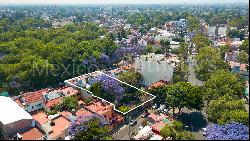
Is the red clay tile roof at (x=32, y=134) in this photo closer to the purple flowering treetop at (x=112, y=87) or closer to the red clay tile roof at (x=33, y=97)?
the red clay tile roof at (x=33, y=97)

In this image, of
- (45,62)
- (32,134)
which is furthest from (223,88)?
(45,62)

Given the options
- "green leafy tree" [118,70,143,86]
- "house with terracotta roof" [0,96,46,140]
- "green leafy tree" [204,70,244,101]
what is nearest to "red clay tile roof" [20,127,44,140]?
"house with terracotta roof" [0,96,46,140]

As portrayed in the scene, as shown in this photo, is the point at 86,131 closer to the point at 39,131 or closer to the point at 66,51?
the point at 39,131

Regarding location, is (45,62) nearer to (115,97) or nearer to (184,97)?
(115,97)

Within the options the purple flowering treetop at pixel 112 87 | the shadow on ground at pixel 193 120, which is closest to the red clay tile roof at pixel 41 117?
the purple flowering treetop at pixel 112 87

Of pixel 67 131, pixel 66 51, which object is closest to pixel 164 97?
pixel 67 131

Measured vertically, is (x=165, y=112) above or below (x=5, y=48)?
below

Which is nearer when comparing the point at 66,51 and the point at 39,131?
the point at 39,131

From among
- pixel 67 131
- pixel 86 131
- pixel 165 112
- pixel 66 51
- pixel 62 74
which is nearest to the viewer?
pixel 86 131
